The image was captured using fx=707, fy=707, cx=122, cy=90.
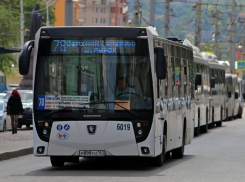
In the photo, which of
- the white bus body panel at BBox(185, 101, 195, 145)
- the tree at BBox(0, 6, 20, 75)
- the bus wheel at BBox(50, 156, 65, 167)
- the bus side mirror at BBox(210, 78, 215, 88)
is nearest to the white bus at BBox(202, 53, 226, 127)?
the bus side mirror at BBox(210, 78, 215, 88)

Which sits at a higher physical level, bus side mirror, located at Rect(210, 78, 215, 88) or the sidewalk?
bus side mirror, located at Rect(210, 78, 215, 88)

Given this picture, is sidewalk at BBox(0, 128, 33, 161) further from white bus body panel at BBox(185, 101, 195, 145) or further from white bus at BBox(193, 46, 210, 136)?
white bus at BBox(193, 46, 210, 136)

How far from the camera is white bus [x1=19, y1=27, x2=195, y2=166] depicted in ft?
41.7

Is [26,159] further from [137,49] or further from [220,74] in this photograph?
[220,74]

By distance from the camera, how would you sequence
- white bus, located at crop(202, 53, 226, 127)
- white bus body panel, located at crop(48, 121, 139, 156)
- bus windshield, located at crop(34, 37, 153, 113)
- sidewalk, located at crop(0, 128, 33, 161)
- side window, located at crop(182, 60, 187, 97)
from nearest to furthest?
white bus body panel, located at crop(48, 121, 139, 156)
bus windshield, located at crop(34, 37, 153, 113)
sidewalk, located at crop(0, 128, 33, 161)
side window, located at crop(182, 60, 187, 97)
white bus, located at crop(202, 53, 226, 127)

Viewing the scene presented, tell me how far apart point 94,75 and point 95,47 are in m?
0.53

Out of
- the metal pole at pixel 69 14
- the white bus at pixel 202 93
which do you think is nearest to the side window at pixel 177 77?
the metal pole at pixel 69 14

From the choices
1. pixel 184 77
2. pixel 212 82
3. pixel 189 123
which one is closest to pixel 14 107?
pixel 212 82

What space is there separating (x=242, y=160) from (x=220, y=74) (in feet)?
65.1

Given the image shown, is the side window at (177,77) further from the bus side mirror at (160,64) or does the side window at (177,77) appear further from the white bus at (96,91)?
the bus side mirror at (160,64)

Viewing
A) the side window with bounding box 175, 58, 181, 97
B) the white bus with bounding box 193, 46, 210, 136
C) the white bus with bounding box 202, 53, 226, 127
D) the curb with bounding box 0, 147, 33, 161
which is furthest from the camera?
the white bus with bounding box 202, 53, 226, 127

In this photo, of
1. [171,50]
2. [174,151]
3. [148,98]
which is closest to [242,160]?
[174,151]

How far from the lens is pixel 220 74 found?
117 feet

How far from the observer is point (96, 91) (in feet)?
41.9
